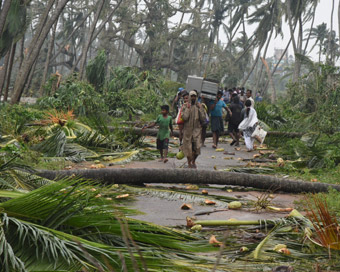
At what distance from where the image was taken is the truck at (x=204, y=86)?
18.1 metres

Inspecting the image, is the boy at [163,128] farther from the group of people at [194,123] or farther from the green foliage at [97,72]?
the green foliage at [97,72]

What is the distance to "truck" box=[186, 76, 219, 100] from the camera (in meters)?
18.1

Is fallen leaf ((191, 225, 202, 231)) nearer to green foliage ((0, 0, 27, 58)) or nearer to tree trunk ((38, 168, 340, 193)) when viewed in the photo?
tree trunk ((38, 168, 340, 193))

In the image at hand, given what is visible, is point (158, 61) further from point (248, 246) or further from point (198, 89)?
point (248, 246)

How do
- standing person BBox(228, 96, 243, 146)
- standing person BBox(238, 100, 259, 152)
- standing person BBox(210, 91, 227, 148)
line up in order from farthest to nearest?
standing person BBox(228, 96, 243, 146), standing person BBox(210, 91, 227, 148), standing person BBox(238, 100, 259, 152)

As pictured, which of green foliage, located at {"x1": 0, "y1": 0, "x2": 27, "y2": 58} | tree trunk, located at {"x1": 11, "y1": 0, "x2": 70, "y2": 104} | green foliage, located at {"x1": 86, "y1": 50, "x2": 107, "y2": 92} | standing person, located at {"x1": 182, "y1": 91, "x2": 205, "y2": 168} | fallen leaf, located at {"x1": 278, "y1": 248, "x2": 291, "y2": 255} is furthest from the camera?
green foliage, located at {"x1": 86, "y1": 50, "x2": 107, "y2": 92}

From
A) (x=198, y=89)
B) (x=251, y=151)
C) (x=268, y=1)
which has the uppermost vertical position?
(x=268, y=1)

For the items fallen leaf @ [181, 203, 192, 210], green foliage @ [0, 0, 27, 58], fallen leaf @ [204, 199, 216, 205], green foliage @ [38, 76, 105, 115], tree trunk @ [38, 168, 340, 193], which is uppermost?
green foliage @ [0, 0, 27, 58]

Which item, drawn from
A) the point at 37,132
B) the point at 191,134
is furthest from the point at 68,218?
the point at 37,132

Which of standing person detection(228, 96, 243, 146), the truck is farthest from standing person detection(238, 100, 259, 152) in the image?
the truck

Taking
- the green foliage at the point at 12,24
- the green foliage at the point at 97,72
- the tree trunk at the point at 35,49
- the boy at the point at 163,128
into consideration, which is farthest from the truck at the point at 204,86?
the boy at the point at 163,128

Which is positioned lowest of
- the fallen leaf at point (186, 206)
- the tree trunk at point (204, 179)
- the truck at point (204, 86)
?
the fallen leaf at point (186, 206)

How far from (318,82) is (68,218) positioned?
15865 mm

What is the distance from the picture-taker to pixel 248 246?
4.62 m
